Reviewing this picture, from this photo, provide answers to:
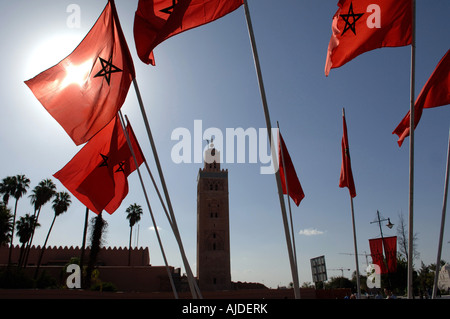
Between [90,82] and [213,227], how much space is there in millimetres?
54228

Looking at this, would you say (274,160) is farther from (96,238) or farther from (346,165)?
(96,238)

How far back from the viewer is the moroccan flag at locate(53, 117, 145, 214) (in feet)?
25.6

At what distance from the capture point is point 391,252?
17828 millimetres

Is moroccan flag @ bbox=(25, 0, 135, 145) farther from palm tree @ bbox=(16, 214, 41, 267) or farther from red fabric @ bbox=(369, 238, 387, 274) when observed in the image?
palm tree @ bbox=(16, 214, 41, 267)

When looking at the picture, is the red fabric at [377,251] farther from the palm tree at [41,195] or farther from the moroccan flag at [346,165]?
the palm tree at [41,195]

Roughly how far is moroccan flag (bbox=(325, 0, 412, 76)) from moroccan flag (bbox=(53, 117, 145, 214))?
5.08 metres

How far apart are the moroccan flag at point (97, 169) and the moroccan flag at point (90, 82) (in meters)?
2.22

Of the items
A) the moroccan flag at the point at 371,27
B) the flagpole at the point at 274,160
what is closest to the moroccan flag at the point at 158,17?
the flagpole at the point at 274,160

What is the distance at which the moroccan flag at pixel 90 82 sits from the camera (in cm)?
570

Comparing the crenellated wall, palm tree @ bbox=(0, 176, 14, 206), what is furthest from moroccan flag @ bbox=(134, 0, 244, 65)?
the crenellated wall

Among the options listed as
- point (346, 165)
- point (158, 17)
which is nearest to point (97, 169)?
point (158, 17)
